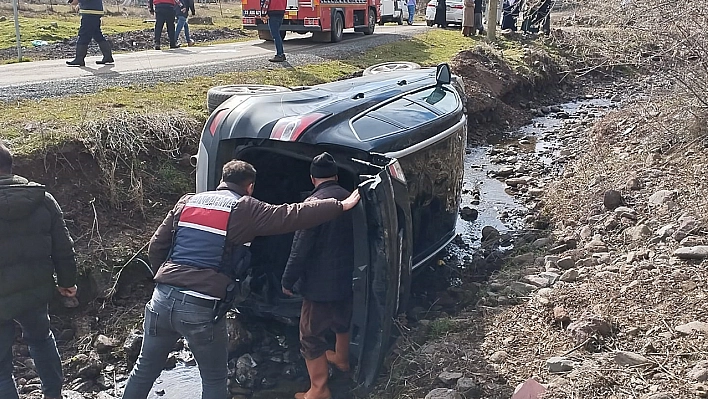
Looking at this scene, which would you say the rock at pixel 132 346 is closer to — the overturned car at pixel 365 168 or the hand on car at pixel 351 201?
the overturned car at pixel 365 168

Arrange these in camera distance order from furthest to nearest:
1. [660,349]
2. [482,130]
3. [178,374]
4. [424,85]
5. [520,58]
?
[520,58], [482,130], [424,85], [178,374], [660,349]

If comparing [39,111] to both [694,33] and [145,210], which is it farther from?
[694,33]

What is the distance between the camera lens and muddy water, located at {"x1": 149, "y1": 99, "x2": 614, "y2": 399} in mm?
5242

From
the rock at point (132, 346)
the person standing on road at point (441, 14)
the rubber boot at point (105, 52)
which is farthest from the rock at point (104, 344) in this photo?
the person standing on road at point (441, 14)

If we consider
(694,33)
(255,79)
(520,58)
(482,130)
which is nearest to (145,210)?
(255,79)

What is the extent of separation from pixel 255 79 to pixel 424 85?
15.1 feet

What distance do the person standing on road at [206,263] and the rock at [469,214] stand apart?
4.55m

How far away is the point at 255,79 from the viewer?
10.8 metres


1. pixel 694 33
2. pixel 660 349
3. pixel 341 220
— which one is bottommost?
pixel 660 349

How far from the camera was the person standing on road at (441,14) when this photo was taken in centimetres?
2458

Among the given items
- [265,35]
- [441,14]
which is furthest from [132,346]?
[441,14]

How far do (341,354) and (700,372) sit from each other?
7.80ft

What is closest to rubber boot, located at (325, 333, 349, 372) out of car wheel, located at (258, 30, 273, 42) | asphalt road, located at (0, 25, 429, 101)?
asphalt road, located at (0, 25, 429, 101)

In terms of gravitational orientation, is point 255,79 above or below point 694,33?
below
